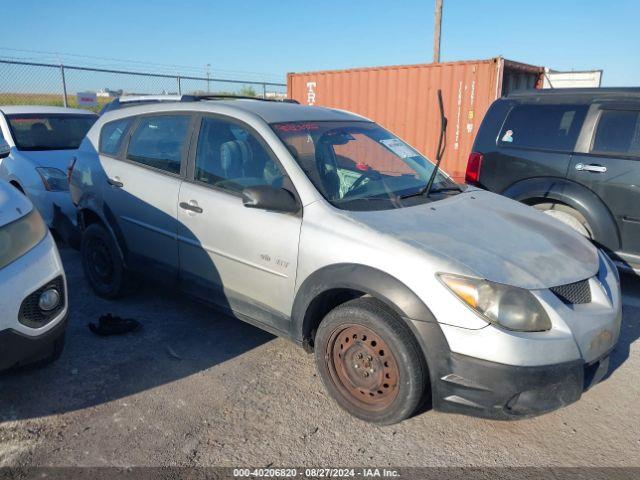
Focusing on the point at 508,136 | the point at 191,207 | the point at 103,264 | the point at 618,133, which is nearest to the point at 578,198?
the point at 618,133

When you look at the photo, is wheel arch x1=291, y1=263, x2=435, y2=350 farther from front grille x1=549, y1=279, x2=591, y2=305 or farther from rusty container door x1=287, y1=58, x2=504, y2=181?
rusty container door x1=287, y1=58, x2=504, y2=181

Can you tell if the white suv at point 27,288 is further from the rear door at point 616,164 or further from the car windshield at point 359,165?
the rear door at point 616,164

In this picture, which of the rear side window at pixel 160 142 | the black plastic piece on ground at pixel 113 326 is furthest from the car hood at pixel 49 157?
the black plastic piece on ground at pixel 113 326

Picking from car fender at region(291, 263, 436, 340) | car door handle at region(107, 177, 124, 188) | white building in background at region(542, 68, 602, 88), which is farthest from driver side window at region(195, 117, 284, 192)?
white building in background at region(542, 68, 602, 88)

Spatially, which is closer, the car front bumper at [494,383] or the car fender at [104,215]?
the car front bumper at [494,383]

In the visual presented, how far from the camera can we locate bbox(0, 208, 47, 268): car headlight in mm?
2717

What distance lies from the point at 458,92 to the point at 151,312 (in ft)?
24.5

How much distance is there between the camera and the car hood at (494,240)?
102 inches

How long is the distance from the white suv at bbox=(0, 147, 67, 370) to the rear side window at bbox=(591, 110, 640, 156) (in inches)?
180

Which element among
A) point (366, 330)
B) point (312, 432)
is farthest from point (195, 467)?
point (366, 330)

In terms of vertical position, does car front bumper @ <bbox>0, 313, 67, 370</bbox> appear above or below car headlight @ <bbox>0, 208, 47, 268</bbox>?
below

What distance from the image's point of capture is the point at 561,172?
4898mm

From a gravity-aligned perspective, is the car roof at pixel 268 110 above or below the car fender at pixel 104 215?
above

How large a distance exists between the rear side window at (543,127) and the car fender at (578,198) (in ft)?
1.16
